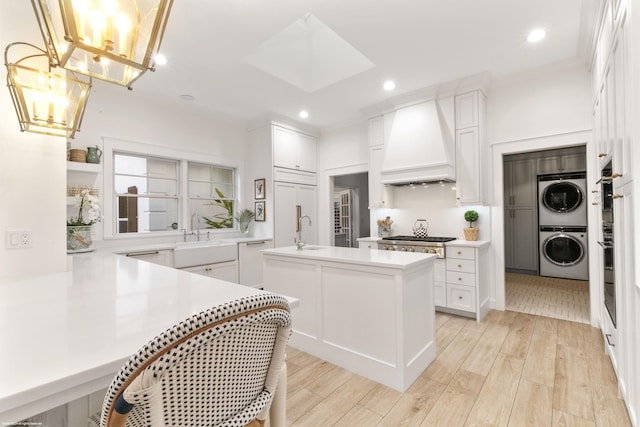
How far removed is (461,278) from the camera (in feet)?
11.1

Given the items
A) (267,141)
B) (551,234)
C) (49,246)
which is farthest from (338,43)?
(551,234)

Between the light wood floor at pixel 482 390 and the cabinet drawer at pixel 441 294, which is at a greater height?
the cabinet drawer at pixel 441 294

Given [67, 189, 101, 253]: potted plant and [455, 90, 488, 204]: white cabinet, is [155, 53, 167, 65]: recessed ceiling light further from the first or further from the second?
[455, 90, 488, 204]: white cabinet

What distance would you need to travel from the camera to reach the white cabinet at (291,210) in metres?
4.68

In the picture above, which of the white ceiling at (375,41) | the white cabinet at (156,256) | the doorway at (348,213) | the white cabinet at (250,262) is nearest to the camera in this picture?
the white ceiling at (375,41)

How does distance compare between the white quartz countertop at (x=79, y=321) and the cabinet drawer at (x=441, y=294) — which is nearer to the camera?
the white quartz countertop at (x=79, y=321)

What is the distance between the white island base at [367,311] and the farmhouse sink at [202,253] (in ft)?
5.06

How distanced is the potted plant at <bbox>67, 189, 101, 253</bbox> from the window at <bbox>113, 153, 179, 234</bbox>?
3.01 feet

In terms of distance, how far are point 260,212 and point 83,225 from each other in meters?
2.37

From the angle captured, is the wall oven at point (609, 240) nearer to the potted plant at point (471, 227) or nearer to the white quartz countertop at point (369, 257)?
the white quartz countertop at point (369, 257)

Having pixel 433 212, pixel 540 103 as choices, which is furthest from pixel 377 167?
pixel 540 103

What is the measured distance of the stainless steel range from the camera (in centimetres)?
352

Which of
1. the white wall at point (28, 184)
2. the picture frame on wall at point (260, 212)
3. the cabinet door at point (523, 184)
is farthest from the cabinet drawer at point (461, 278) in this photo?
the white wall at point (28, 184)

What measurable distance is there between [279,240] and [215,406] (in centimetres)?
405
